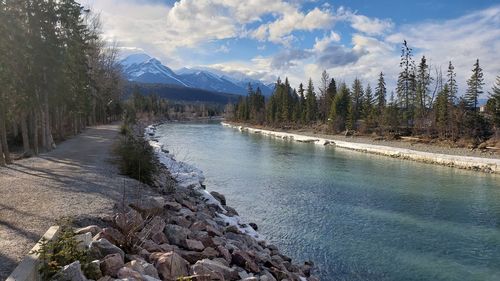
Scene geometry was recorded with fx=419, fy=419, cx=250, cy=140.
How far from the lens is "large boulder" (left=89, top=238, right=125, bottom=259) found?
22.1 feet

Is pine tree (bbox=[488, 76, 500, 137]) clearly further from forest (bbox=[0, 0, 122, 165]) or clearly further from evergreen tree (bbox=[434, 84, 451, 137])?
forest (bbox=[0, 0, 122, 165])

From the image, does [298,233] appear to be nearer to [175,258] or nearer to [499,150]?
[175,258]

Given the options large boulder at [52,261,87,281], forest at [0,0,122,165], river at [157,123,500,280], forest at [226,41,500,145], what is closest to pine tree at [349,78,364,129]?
forest at [226,41,500,145]

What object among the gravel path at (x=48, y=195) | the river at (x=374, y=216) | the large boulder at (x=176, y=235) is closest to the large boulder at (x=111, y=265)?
the gravel path at (x=48, y=195)

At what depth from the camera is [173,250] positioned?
8.19 metres

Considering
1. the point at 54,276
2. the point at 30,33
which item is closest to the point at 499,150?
the point at 30,33

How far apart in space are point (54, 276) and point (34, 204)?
17.5 feet

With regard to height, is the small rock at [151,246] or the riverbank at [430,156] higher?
the small rock at [151,246]

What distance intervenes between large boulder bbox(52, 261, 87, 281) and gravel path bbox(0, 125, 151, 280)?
0.85 meters

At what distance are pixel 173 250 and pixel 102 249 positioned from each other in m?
1.57

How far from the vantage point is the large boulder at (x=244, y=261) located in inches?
366

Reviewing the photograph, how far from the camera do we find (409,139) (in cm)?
5316

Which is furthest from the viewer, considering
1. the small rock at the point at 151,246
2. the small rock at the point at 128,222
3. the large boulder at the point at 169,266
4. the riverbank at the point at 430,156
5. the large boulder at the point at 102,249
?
the riverbank at the point at 430,156

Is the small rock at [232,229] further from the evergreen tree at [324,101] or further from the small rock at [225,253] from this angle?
the evergreen tree at [324,101]
